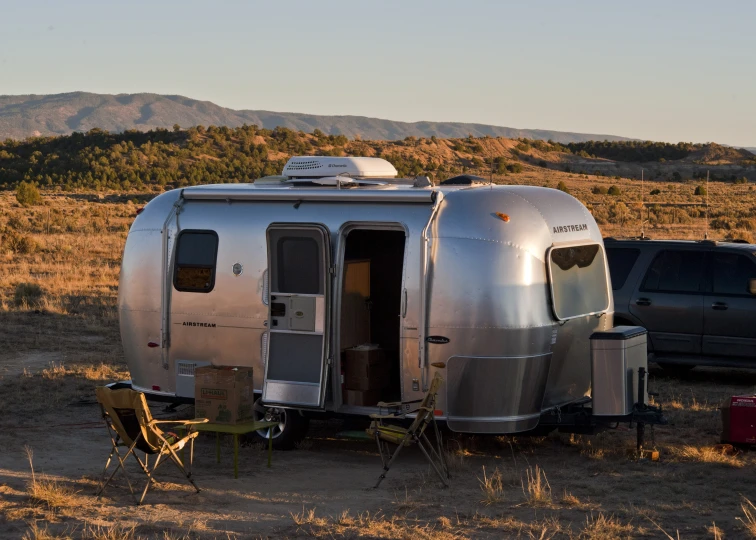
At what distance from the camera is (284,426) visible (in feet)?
33.6

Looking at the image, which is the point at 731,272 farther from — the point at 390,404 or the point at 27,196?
the point at 27,196

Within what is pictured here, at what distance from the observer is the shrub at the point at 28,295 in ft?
65.7

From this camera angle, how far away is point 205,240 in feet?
34.4

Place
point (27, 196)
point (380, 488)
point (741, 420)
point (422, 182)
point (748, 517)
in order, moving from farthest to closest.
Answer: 1. point (27, 196)
2. point (422, 182)
3. point (741, 420)
4. point (380, 488)
5. point (748, 517)

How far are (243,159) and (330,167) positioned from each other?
204 feet

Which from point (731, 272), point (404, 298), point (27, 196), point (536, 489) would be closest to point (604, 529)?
point (536, 489)

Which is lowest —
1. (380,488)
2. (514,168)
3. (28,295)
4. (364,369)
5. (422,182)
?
(380,488)

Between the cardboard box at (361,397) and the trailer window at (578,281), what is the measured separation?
1.86 metres

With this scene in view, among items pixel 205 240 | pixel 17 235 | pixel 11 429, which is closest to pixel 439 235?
pixel 205 240

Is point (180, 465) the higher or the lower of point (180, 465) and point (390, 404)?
the lower

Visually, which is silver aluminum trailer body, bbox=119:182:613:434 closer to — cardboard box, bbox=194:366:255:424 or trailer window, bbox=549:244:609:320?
trailer window, bbox=549:244:609:320

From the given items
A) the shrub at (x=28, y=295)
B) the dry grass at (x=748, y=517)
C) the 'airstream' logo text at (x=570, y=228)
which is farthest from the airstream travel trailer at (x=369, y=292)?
the shrub at (x=28, y=295)

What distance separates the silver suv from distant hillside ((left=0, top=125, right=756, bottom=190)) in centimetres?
4546

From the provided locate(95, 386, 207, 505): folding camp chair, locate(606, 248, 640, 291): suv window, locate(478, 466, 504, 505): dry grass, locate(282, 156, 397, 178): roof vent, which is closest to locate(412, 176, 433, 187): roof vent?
locate(282, 156, 397, 178): roof vent
